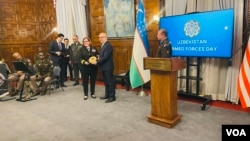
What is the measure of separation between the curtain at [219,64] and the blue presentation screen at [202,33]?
38 centimetres

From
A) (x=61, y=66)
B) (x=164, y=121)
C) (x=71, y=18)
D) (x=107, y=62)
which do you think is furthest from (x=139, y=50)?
(x=71, y=18)

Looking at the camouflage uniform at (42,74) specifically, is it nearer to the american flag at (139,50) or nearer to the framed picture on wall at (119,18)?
the framed picture on wall at (119,18)

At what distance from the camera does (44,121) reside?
3652 millimetres

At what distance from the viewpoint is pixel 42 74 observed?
548cm

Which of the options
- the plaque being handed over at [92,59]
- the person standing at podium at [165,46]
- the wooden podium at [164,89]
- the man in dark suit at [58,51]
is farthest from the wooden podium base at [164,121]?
the man in dark suit at [58,51]

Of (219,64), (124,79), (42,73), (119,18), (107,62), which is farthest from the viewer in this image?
(119,18)

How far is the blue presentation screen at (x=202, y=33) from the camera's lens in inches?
147

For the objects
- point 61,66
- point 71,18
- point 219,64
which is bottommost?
point 61,66

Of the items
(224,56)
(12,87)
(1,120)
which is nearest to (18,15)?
(12,87)

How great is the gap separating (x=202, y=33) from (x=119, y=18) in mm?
2572

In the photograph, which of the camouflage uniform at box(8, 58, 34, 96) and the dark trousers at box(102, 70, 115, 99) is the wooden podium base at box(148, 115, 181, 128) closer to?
the dark trousers at box(102, 70, 115, 99)

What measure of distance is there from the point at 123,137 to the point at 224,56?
2.23 metres

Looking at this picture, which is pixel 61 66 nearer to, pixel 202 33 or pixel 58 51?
pixel 58 51

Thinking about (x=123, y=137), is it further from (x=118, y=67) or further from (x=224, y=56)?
(x=118, y=67)
